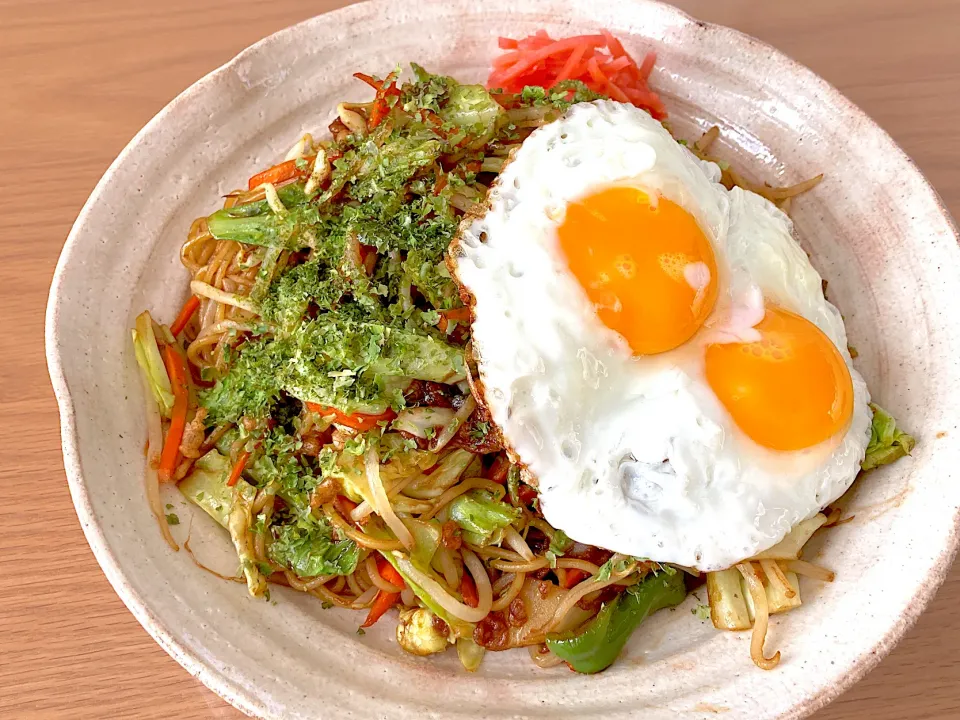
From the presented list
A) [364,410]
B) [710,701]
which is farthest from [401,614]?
[710,701]

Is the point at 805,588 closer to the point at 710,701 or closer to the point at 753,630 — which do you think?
the point at 753,630

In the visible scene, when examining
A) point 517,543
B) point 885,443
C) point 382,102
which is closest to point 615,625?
point 517,543

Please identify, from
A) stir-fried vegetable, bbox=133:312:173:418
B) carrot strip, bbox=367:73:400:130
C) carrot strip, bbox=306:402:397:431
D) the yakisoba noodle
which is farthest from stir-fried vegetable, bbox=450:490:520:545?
carrot strip, bbox=367:73:400:130

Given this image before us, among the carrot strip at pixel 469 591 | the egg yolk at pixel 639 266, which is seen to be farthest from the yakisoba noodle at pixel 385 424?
the egg yolk at pixel 639 266

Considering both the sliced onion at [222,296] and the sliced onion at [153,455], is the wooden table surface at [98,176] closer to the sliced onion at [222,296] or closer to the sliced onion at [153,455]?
the sliced onion at [153,455]

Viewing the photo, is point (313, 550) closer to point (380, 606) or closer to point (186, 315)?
point (380, 606)
